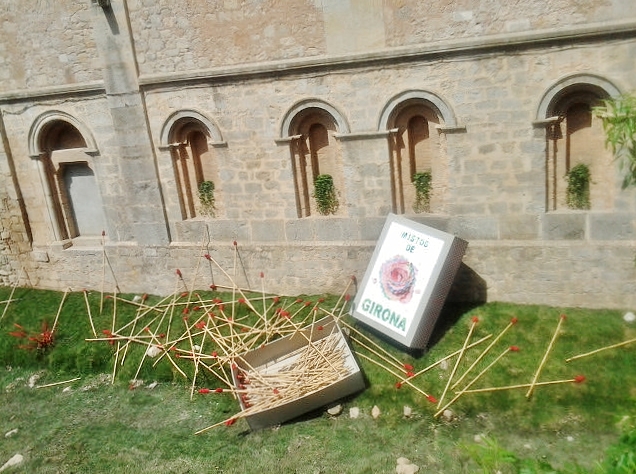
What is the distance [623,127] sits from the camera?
19.5ft

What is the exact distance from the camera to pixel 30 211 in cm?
1063

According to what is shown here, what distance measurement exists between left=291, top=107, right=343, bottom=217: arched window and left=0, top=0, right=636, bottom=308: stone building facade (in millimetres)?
39

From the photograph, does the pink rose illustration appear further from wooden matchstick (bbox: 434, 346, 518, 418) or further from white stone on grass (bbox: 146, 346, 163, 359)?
white stone on grass (bbox: 146, 346, 163, 359)

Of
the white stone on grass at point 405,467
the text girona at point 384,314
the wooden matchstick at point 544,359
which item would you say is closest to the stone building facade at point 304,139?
the wooden matchstick at point 544,359

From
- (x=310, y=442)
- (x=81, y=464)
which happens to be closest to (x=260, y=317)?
(x=310, y=442)

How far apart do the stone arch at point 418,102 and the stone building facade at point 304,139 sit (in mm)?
29

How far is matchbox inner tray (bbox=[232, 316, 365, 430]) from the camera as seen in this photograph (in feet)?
22.0

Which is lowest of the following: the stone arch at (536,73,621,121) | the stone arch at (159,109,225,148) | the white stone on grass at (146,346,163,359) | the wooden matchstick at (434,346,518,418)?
the wooden matchstick at (434,346,518,418)

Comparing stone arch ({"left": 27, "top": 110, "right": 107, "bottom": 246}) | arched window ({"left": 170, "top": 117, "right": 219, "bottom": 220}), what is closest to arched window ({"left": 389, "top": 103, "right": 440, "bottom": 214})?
arched window ({"left": 170, "top": 117, "right": 219, "bottom": 220})

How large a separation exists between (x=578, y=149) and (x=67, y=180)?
9.36 meters

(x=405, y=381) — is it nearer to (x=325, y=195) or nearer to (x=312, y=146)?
(x=325, y=195)

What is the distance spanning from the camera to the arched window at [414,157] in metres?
8.05

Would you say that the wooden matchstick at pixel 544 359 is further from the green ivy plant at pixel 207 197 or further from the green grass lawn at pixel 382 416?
the green ivy plant at pixel 207 197

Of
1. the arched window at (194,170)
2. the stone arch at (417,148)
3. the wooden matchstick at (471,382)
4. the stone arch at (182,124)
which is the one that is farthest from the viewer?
the arched window at (194,170)
